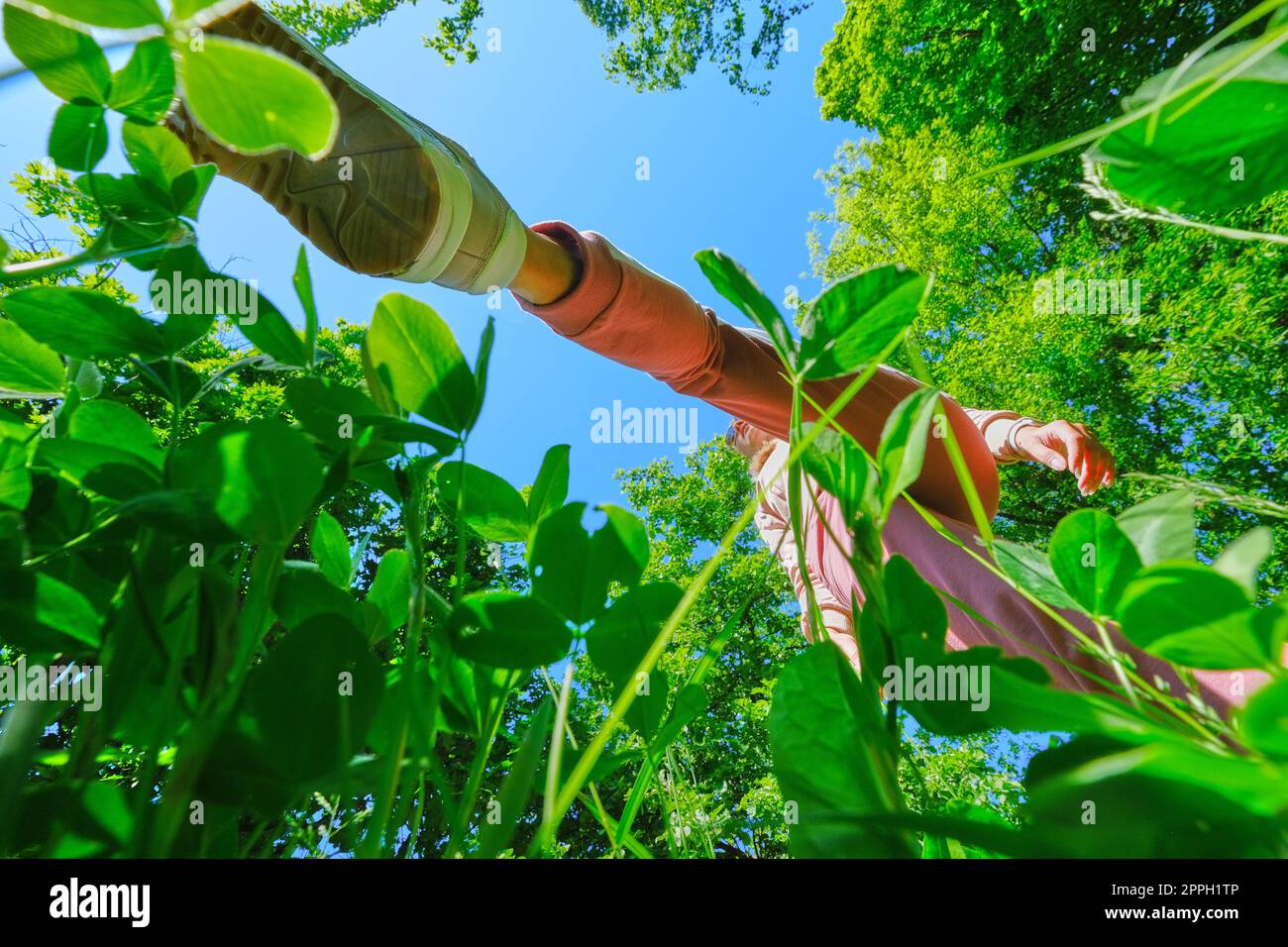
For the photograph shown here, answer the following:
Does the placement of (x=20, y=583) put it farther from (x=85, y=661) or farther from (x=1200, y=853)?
(x=1200, y=853)

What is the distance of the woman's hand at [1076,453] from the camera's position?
3.17 feet

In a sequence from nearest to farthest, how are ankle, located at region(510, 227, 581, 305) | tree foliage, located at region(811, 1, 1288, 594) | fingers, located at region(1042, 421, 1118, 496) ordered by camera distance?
ankle, located at region(510, 227, 581, 305)
fingers, located at region(1042, 421, 1118, 496)
tree foliage, located at region(811, 1, 1288, 594)

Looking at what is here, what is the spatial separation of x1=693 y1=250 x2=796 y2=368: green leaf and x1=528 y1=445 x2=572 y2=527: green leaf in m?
0.06

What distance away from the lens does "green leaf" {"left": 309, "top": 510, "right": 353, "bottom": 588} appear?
169 mm

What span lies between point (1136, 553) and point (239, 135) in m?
0.18

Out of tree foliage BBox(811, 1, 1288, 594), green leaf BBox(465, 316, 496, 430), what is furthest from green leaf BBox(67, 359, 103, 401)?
tree foliage BBox(811, 1, 1288, 594)

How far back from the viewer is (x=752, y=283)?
0.13m

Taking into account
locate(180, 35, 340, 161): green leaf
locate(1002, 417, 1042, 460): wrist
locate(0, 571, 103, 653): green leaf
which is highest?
locate(1002, 417, 1042, 460): wrist

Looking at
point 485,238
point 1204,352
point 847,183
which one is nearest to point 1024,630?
point 485,238

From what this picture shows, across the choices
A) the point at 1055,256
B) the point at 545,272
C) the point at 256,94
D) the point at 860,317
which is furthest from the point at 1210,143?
the point at 1055,256

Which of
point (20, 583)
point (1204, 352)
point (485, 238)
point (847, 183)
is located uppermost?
point (847, 183)

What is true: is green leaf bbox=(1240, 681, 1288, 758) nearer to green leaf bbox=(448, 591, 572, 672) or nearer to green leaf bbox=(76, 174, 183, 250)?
green leaf bbox=(448, 591, 572, 672)

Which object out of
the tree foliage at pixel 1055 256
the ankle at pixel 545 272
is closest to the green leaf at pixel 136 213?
the ankle at pixel 545 272

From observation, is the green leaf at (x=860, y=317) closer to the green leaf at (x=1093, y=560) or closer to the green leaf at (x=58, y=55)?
the green leaf at (x=1093, y=560)
